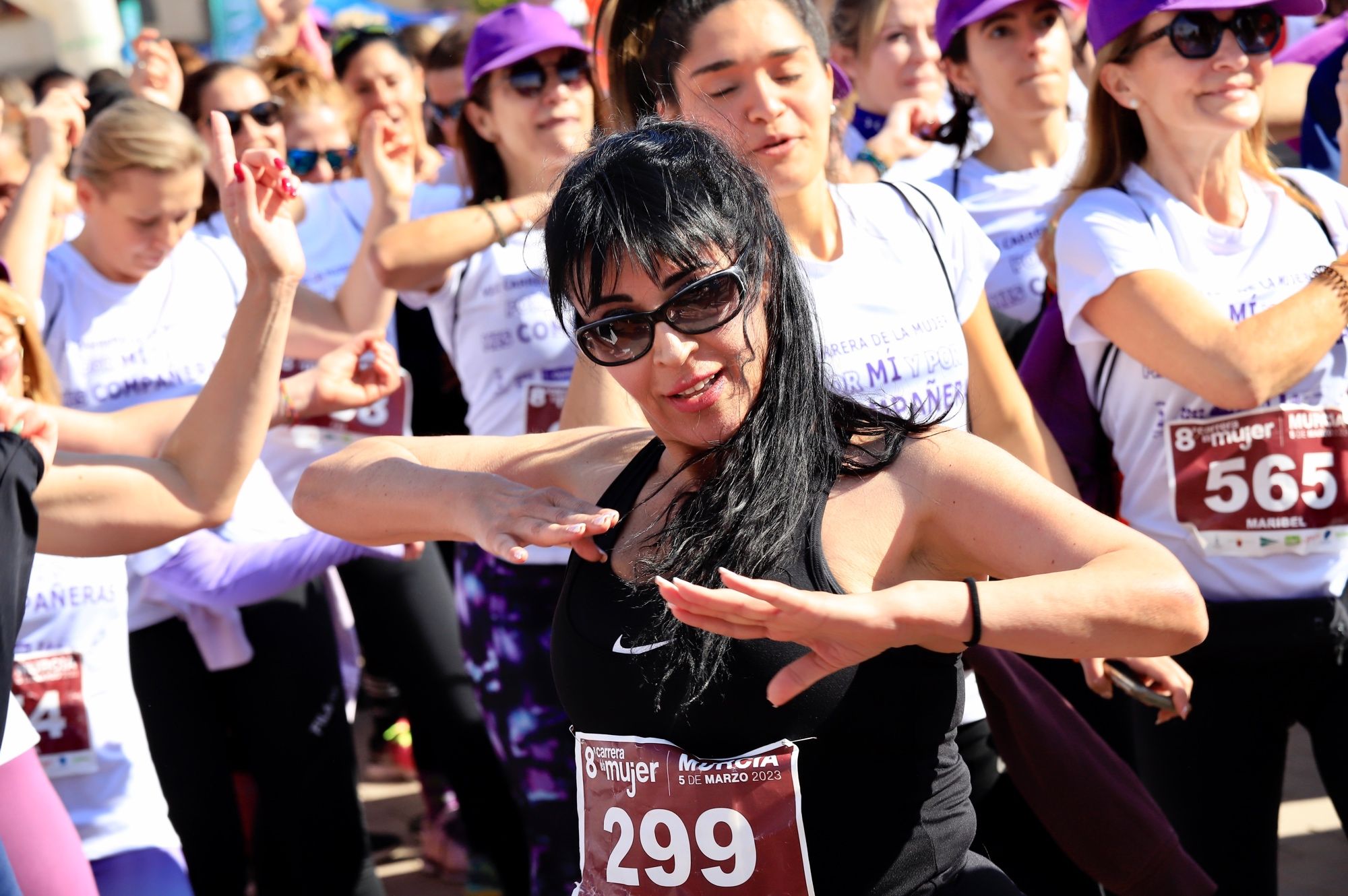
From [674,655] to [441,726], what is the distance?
7.81ft

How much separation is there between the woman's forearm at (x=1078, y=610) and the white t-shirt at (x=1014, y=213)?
2074mm

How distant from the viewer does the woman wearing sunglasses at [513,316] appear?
135 inches

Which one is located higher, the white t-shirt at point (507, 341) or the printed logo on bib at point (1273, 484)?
the white t-shirt at point (507, 341)

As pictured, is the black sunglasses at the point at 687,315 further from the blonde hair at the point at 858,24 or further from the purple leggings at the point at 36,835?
the blonde hair at the point at 858,24

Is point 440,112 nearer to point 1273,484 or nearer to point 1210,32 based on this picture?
point 1210,32

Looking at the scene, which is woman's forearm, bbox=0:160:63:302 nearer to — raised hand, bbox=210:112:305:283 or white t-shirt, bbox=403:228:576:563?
white t-shirt, bbox=403:228:576:563

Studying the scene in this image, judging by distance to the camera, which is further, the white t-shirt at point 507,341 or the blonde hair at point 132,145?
the blonde hair at point 132,145

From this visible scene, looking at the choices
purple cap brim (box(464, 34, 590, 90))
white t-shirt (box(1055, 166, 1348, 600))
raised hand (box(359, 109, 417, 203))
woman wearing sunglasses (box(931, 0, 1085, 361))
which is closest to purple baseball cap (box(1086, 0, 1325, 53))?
white t-shirt (box(1055, 166, 1348, 600))

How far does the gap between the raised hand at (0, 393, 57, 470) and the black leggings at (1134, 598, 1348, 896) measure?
7.38 ft

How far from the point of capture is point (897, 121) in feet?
14.6

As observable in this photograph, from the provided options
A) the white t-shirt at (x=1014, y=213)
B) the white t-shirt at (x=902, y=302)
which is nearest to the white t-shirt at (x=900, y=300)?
the white t-shirt at (x=902, y=302)

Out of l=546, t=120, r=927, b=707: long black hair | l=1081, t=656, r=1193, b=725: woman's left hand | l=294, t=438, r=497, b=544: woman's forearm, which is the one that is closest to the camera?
l=546, t=120, r=927, b=707: long black hair

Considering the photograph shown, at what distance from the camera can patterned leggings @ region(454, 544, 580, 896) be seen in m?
3.36

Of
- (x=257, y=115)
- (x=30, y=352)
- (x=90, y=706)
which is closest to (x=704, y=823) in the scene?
(x=90, y=706)
